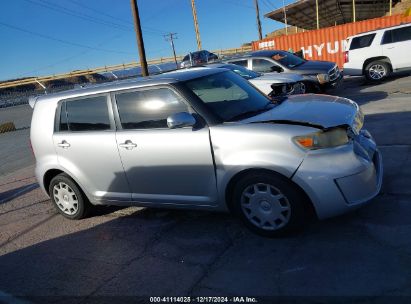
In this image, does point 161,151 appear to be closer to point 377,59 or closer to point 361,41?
point 377,59

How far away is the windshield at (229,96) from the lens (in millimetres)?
4168

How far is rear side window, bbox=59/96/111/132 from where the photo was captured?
15.2 feet

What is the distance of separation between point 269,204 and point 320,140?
2.46 feet

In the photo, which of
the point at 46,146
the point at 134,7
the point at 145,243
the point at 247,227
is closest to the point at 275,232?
the point at 247,227

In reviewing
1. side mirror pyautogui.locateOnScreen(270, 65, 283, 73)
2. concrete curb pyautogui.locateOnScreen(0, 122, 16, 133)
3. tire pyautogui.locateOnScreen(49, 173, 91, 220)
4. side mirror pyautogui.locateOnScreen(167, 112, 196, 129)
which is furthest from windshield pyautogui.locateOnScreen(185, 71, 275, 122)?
concrete curb pyautogui.locateOnScreen(0, 122, 16, 133)

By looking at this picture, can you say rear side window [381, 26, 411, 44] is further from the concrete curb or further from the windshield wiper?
the concrete curb

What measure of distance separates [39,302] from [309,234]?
8.29ft

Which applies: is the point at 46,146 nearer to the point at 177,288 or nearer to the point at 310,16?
the point at 177,288

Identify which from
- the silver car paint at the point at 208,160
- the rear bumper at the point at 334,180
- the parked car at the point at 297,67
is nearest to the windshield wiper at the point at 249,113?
the silver car paint at the point at 208,160

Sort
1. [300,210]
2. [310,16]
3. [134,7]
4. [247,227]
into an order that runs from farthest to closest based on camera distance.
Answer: [310,16] < [134,7] < [247,227] < [300,210]

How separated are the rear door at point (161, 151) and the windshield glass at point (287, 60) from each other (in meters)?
8.79

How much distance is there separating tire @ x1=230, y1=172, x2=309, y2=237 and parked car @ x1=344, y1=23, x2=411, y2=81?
11655 millimetres

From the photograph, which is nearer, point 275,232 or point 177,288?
point 177,288

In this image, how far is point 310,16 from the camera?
113 feet
